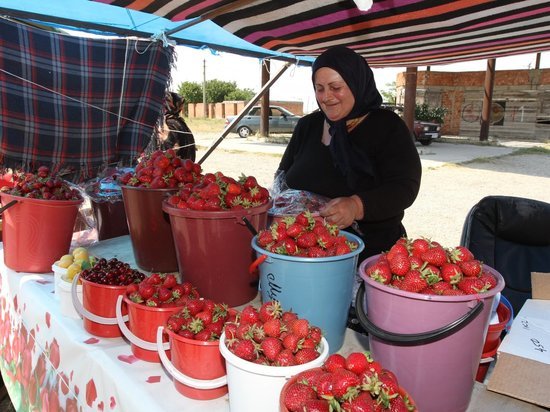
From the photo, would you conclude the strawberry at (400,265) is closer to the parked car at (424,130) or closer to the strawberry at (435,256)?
the strawberry at (435,256)

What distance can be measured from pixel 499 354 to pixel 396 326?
1.11 feet

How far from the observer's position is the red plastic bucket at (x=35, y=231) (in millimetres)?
1836

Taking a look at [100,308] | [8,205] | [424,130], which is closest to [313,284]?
[100,308]

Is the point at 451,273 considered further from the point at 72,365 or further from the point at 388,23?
the point at 388,23

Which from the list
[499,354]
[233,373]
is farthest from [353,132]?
[233,373]

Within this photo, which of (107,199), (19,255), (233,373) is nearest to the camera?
(233,373)

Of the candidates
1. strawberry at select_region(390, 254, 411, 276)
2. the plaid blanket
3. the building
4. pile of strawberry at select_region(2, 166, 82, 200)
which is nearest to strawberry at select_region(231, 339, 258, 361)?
strawberry at select_region(390, 254, 411, 276)

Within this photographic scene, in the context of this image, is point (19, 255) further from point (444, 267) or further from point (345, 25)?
point (345, 25)

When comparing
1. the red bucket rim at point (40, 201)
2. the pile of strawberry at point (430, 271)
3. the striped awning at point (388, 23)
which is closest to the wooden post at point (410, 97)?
the striped awning at point (388, 23)

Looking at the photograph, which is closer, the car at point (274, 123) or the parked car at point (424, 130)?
the parked car at point (424, 130)

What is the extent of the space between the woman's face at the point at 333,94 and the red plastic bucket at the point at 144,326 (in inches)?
49.8

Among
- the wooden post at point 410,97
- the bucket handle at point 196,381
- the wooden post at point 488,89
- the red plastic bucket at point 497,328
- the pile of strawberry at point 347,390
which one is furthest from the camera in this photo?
the wooden post at point 488,89

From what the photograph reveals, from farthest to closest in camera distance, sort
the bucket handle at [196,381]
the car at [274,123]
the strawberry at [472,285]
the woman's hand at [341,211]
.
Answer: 1. the car at [274,123]
2. the woman's hand at [341,211]
3. the bucket handle at [196,381]
4. the strawberry at [472,285]

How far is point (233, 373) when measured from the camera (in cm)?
91
